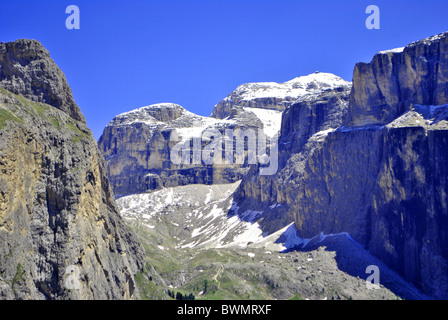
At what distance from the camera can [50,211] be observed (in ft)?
377

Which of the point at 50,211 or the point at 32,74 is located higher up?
the point at 32,74

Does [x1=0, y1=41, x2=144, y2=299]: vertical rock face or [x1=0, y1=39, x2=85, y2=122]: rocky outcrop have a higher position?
[x1=0, y1=39, x2=85, y2=122]: rocky outcrop

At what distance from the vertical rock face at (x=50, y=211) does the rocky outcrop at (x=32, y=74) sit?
27.2 inches

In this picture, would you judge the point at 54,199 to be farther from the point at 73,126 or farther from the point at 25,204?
the point at 73,126

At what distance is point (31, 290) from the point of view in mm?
103562

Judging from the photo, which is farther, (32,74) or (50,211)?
(32,74)

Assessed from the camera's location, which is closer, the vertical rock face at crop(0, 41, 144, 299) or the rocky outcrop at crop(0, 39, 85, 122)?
the vertical rock face at crop(0, 41, 144, 299)

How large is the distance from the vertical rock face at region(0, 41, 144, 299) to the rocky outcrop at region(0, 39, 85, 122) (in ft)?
2.27

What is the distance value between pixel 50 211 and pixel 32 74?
140 feet

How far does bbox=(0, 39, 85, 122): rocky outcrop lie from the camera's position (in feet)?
453

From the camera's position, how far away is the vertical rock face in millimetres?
103000

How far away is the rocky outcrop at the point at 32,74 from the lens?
453 feet
